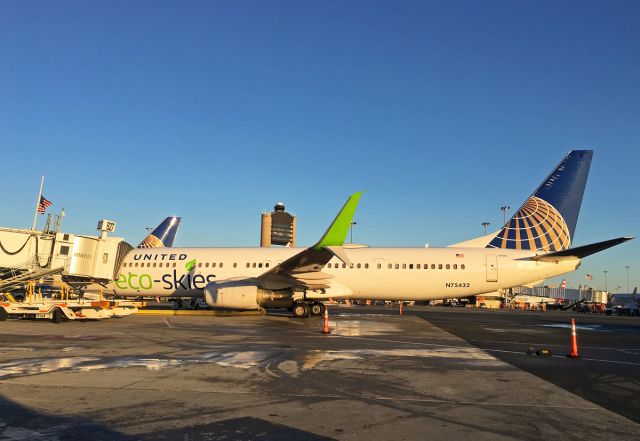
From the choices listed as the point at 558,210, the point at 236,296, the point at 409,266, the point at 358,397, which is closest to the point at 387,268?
the point at 409,266

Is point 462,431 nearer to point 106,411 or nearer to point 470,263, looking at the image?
point 106,411

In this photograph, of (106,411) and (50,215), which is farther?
(50,215)

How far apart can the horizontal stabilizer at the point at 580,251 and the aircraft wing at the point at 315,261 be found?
9.55 meters

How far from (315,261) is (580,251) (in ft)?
37.0

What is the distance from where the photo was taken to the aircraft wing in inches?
698

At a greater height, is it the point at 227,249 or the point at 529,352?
the point at 227,249

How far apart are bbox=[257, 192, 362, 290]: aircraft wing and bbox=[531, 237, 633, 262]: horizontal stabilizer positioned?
31.3ft

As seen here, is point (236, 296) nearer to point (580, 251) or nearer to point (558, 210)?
point (580, 251)

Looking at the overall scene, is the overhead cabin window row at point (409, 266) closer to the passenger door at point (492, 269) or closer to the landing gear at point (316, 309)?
the passenger door at point (492, 269)

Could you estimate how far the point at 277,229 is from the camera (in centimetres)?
8612

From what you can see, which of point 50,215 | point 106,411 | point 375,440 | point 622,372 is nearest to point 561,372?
point 622,372

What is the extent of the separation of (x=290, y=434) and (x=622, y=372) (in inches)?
285

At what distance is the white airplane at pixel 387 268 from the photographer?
20.8m

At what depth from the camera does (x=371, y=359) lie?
930 cm
